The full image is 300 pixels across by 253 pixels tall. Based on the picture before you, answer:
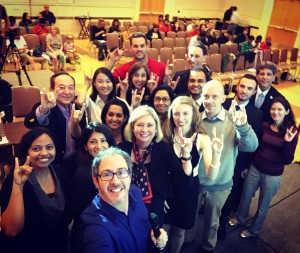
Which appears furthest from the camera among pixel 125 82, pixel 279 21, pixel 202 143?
pixel 279 21

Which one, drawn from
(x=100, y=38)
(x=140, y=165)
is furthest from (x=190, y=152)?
(x=100, y=38)

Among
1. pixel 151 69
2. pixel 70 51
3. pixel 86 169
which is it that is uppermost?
pixel 151 69

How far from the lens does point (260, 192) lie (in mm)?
3012

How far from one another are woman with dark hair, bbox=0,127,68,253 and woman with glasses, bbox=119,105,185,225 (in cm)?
56

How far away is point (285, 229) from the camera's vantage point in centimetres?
338

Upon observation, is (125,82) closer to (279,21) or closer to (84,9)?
(84,9)

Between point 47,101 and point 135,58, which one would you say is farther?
point 135,58

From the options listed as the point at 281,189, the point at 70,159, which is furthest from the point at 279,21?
the point at 70,159

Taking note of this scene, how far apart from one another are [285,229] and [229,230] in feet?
2.22

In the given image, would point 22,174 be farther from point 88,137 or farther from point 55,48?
point 55,48

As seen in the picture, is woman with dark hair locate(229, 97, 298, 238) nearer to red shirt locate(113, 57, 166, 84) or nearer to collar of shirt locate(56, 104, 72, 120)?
red shirt locate(113, 57, 166, 84)

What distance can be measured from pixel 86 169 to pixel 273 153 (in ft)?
5.79

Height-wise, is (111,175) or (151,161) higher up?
(111,175)

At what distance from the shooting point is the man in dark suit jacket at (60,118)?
2686 millimetres
